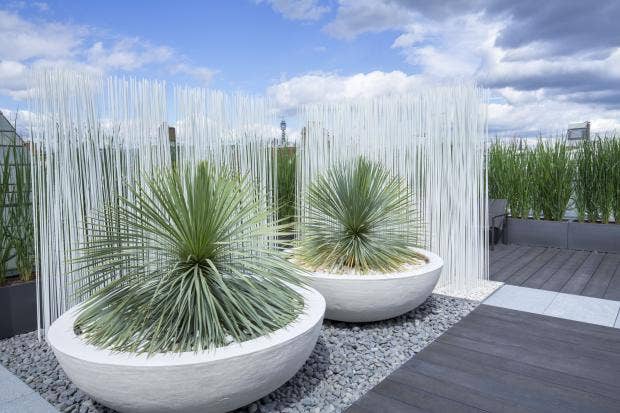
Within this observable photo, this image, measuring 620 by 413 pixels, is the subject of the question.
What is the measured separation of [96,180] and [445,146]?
327 cm

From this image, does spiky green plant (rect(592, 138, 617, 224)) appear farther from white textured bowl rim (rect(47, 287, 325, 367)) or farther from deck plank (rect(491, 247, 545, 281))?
white textured bowl rim (rect(47, 287, 325, 367))

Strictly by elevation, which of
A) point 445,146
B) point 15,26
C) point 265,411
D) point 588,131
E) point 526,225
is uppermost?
point 15,26

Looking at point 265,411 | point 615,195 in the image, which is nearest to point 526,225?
point 615,195

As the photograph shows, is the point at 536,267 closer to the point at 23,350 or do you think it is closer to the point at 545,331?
the point at 545,331

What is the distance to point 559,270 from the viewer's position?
5.26 metres

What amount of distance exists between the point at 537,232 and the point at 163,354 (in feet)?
21.0

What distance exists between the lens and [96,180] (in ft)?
A: 10.8

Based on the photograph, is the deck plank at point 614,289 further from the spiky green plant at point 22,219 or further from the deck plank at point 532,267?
the spiky green plant at point 22,219

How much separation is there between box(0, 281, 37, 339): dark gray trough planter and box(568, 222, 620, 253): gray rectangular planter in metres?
6.94

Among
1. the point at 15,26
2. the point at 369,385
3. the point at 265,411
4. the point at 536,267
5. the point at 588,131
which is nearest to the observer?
the point at 265,411

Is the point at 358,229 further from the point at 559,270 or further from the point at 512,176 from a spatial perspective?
the point at 512,176

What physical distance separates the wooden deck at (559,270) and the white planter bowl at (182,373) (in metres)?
3.59

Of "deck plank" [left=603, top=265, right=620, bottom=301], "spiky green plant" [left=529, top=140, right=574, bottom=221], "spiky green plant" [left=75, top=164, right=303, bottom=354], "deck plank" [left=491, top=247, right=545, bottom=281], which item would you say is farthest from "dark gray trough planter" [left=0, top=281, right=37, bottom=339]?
"spiky green plant" [left=529, top=140, right=574, bottom=221]

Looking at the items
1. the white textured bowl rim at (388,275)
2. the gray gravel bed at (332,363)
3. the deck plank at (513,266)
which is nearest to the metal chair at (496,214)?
the deck plank at (513,266)
